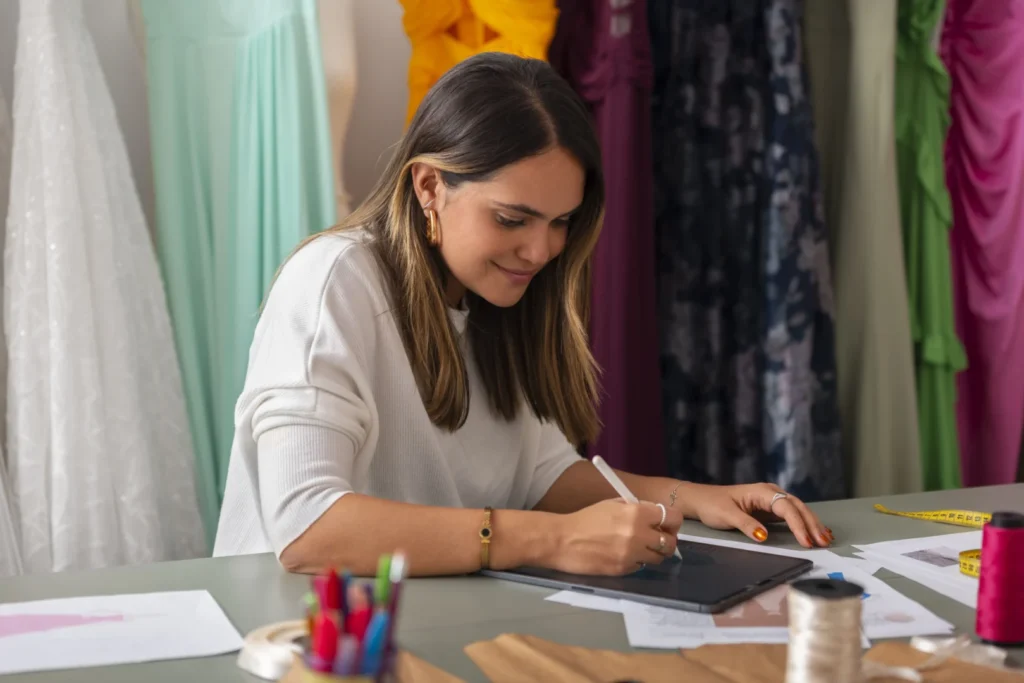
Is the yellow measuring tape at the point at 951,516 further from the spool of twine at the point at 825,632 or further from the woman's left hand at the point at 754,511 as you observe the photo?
the spool of twine at the point at 825,632

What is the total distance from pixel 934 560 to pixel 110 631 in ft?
3.19

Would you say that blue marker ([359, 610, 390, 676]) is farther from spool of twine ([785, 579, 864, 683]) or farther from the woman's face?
the woman's face

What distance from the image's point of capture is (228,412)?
203 centimetres

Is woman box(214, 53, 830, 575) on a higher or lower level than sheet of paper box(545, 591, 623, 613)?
higher

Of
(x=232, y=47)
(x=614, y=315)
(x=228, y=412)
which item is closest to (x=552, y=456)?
(x=614, y=315)

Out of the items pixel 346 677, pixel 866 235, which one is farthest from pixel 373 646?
pixel 866 235

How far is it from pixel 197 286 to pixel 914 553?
4.41ft

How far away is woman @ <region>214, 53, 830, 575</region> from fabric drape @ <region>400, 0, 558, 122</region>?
545mm

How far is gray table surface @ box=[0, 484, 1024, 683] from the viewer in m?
0.98

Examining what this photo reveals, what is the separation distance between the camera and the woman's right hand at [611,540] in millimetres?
1247

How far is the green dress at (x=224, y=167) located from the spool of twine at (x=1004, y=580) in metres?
1.35

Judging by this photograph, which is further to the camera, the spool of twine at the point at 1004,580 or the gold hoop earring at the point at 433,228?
the gold hoop earring at the point at 433,228

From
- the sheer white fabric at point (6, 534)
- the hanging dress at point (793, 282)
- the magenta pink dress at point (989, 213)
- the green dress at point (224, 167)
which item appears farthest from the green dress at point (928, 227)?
the sheer white fabric at point (6, 534)

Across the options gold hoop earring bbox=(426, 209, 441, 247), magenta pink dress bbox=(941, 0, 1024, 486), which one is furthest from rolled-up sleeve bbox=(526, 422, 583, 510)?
magenta pink dress bbox=(941, 0, 1024, 486)
